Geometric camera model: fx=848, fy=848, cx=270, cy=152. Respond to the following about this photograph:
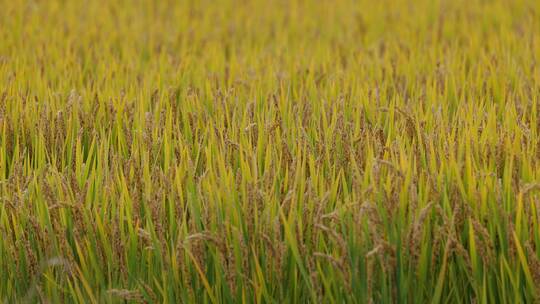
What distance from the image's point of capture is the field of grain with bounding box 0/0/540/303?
1.84 meters

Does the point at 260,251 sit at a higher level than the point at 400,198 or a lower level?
lower

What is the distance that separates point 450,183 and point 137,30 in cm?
306

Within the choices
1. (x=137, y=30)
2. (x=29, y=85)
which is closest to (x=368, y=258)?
(x=29, y=85)

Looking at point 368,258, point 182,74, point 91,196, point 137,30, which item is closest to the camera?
point 368,258

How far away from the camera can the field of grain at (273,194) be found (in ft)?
6.04

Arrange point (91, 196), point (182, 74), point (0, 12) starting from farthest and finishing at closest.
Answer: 1. point (0, 12)
2. point (182, 74)
3. point (91, 196)

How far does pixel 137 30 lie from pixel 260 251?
9.87ft

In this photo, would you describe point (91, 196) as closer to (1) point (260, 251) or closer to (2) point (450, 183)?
(1) point (260, 251)

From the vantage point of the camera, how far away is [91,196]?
2.15 meters

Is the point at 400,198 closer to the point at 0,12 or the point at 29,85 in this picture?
the point at 29,85

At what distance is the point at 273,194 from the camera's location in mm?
2041

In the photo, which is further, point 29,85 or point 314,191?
point 29,85

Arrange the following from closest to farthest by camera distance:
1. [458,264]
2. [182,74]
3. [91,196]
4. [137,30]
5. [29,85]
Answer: [458,264]
[91,196]
[29,85]
[182,74]
[137,30]

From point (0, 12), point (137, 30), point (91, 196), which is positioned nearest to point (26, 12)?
point (0, 12)
